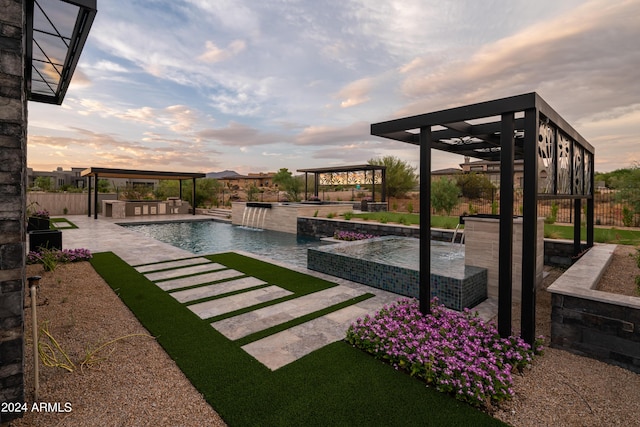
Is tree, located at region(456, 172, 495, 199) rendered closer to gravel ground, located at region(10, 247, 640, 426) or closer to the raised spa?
the raised spa

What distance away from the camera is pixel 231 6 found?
31.4 feet

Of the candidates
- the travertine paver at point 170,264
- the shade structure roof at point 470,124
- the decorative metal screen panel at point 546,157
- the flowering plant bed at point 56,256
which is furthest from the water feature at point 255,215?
the decorative metal screen panel at point 546,157

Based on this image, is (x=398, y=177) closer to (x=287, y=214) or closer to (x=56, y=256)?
(x=287, y=214)

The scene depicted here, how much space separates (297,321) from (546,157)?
3.79 meters

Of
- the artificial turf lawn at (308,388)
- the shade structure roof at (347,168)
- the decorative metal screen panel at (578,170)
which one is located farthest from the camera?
the shade structure roof at (347,168)

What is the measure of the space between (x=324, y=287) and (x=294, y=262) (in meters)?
2.66

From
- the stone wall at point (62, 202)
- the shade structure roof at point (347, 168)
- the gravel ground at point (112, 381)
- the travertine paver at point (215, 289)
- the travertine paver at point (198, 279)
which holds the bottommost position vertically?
the gravel ground at point (112, 381)

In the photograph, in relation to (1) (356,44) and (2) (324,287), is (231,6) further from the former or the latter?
(2) (324,287)

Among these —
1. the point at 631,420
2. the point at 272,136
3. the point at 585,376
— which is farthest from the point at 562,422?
the point at 272,136

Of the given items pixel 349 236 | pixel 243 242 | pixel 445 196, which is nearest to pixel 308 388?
pixel 349 236

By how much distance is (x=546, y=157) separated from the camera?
3.60 metres

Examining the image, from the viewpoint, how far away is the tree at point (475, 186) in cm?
2220

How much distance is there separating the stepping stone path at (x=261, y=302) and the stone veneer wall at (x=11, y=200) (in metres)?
1.94

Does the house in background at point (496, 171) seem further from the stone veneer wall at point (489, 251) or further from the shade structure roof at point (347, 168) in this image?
the shade structure roof at point (347, 168)
